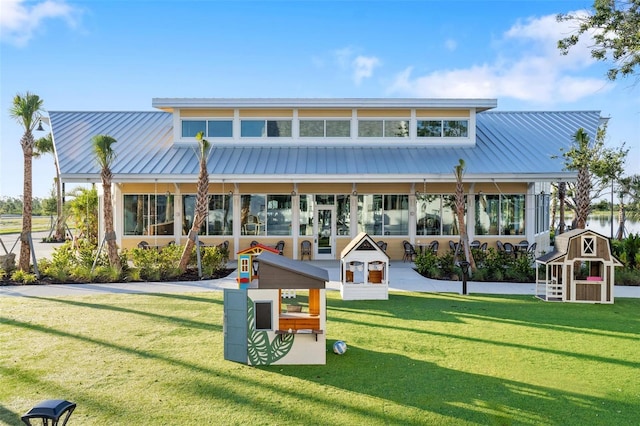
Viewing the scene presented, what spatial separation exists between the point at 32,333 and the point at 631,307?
42.2ft

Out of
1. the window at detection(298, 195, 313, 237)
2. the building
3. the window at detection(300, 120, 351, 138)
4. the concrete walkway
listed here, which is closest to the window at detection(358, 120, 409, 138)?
the building

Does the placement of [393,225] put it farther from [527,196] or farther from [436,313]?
[436,313]

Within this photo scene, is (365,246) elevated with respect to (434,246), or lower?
elevated

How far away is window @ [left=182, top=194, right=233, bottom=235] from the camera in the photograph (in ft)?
58.2

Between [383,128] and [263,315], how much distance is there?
48.5ft

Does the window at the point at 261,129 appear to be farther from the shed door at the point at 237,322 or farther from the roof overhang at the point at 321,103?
the shed door at the point at 237,322

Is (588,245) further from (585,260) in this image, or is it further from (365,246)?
(365,246)

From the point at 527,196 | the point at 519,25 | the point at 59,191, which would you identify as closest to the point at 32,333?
the point at 527,196

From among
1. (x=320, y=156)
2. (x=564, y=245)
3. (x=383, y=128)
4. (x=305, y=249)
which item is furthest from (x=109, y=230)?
(x=564, y=245)

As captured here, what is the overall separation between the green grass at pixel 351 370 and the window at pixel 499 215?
883 centimetres

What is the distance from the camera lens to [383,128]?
1920cm

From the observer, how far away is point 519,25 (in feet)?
56.1

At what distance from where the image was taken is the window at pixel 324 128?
1916 cm

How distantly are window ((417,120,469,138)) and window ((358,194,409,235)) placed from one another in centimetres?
361
